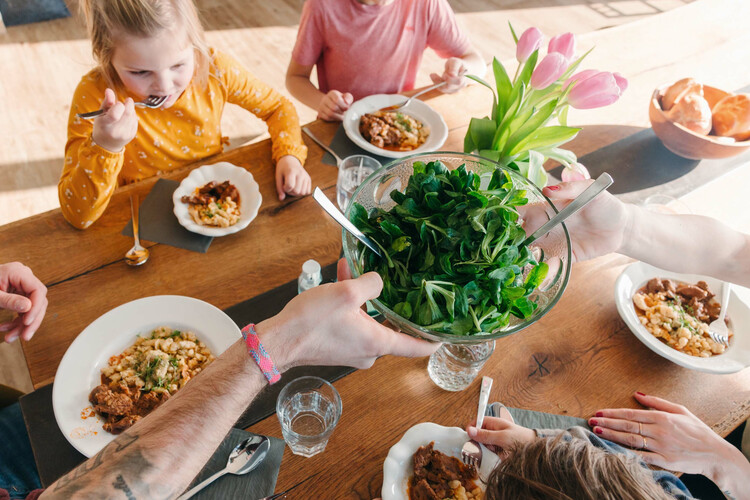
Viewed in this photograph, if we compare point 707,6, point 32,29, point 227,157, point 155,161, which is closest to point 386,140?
point 227,157

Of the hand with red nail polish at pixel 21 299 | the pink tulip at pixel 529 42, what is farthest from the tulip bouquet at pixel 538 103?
the hand with red nail polish at pixel 21 299

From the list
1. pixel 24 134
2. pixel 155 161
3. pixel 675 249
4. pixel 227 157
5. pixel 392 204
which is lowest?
pixel 24 134

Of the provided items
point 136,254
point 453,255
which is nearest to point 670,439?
point 453,255

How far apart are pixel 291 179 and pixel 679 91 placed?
1.21 metres

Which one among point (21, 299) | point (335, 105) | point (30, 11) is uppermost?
point (335, 105)

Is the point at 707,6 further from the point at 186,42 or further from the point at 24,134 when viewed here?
the point at 24,134

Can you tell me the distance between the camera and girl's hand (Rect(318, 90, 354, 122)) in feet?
5.08

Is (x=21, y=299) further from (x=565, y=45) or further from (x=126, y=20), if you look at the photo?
(x=565, y=45)

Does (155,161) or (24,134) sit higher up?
(155,161)

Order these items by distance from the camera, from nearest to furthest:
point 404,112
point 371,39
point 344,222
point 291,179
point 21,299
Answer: point 344,222 < point 21,299 < point 291,179 < point 404,112 < point 371,39

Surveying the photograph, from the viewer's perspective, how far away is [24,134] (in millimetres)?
2820

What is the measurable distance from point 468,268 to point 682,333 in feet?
2.23

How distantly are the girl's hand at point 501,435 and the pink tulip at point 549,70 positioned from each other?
0.68 m

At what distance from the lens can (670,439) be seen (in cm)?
95
